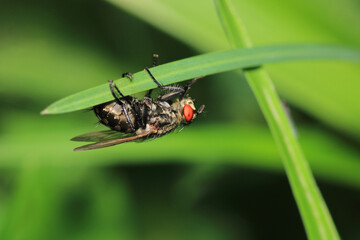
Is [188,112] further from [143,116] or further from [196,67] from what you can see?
[196,67]

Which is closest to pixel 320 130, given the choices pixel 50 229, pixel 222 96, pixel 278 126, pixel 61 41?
pixel 222 96

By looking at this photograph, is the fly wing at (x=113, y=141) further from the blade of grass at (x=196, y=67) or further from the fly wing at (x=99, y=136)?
the blade of grass at (x=196, y=67)

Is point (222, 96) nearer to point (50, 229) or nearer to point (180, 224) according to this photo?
point (180, 224)

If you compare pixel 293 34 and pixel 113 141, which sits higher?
pixel 293 34

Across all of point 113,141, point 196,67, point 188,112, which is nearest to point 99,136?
point 113,141

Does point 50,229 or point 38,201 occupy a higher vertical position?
point 38,201
